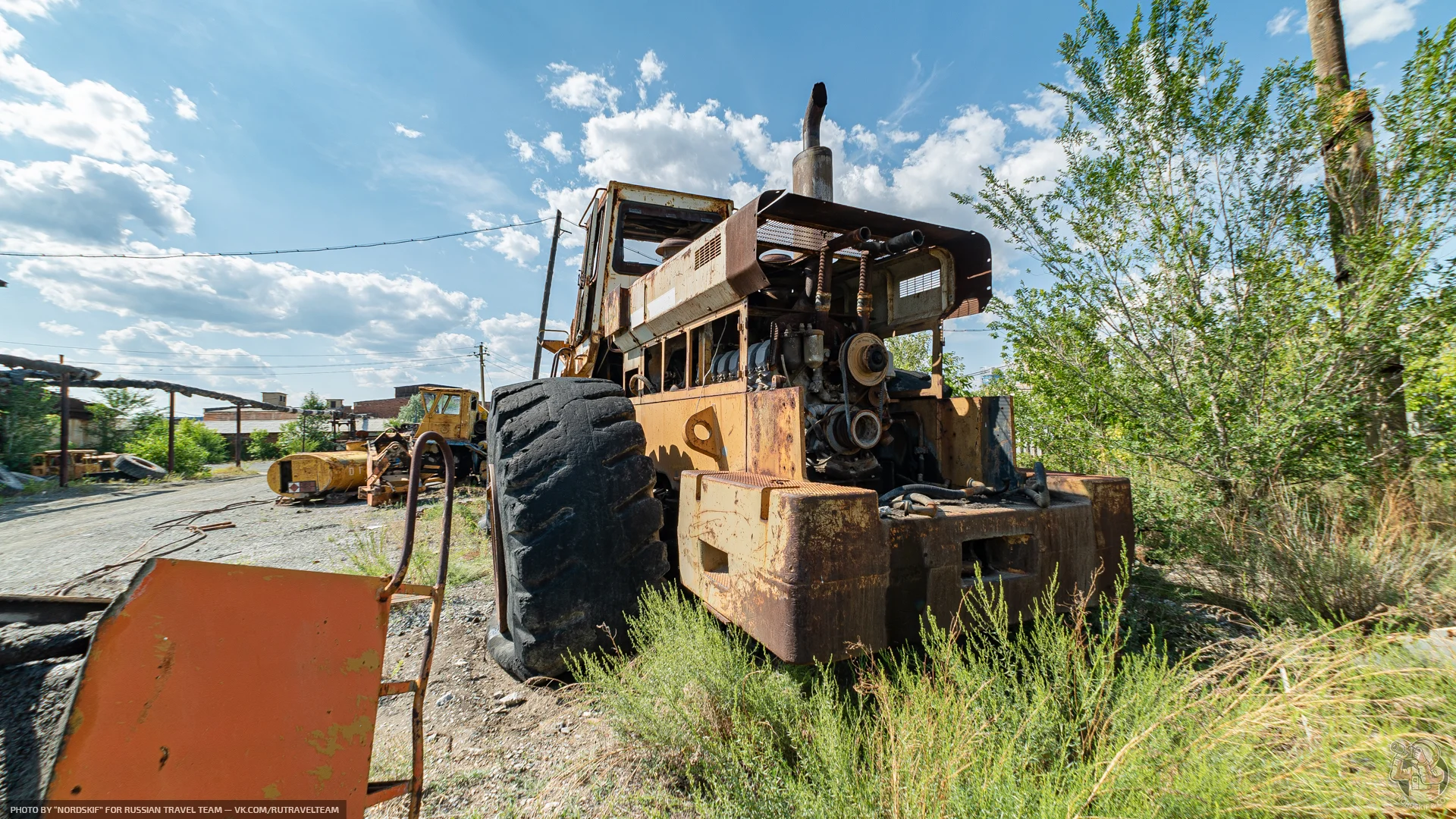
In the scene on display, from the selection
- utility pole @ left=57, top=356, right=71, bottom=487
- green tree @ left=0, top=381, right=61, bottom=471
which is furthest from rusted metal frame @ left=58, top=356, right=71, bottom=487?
green tree @ left=0, top=381, right=61, bottom=471

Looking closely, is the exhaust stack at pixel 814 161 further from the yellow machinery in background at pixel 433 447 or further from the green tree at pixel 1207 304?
the yellow machinery in background at pixel 433 447

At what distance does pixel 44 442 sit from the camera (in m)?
18.2

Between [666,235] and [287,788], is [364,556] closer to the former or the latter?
[666,235]

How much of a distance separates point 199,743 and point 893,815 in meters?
1.66

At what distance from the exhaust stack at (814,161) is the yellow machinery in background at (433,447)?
332 inches

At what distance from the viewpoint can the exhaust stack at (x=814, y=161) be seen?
371cm

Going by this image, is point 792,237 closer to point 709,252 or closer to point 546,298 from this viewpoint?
point 709,252

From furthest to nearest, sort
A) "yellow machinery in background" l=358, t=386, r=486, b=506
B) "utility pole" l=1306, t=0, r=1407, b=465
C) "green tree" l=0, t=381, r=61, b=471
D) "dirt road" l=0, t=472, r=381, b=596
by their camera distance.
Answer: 1. "green tree" l=0, t=381, r=61, b=471
2. "yellow machinery in background" l=358, t=386, r=486, b=506
3. "dirt road" l=0, t=472, r=381, b=596
4. "utility pole" l=1306, t=0, r=1407, b=465

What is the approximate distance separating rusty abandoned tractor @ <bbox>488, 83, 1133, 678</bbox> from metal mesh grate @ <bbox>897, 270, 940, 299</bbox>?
0.06 ft

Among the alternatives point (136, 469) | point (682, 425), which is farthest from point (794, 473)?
point (136, 469)

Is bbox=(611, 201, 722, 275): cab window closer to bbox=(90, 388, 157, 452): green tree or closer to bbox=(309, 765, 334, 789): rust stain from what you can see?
bbox=(309, 765, 334, 789): rust stain

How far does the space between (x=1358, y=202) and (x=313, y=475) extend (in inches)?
599

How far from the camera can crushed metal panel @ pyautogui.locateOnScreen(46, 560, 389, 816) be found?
122 cm

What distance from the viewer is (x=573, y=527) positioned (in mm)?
2588
